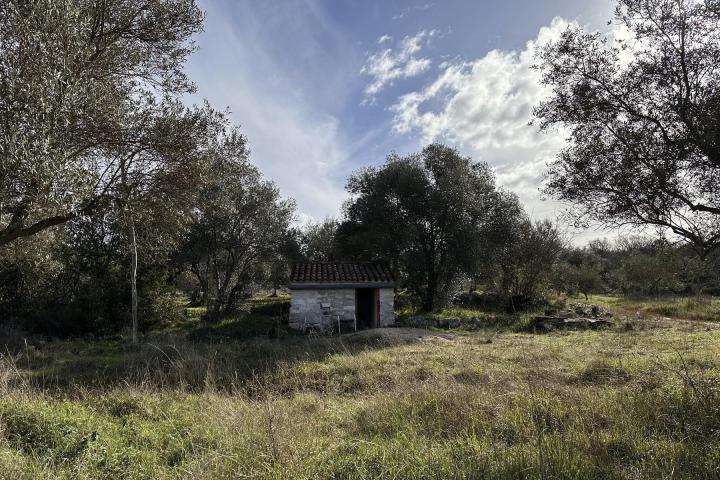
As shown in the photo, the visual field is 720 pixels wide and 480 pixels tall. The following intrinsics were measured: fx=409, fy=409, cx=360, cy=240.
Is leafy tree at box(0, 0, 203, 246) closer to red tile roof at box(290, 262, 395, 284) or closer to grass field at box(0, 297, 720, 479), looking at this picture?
grass field at box(0, 297, 720, 479)

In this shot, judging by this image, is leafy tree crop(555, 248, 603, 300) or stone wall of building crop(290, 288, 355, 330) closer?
stone wall of building crop(290, 288, 355, 330)

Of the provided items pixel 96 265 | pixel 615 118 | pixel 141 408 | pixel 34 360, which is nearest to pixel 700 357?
pixel 615 118

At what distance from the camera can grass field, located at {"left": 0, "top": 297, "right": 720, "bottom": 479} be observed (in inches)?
146

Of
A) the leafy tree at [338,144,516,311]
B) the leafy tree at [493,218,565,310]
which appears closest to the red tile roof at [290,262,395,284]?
the leafy tree at [338,144,516,311]

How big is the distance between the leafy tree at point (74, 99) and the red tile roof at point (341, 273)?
10413 mm

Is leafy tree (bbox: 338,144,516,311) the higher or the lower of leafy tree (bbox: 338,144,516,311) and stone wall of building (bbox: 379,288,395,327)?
the higher

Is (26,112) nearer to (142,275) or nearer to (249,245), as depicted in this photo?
(142,275)

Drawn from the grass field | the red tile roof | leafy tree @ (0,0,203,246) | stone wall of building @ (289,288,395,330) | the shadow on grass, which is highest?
leafy tree @ (0,0,203,246)

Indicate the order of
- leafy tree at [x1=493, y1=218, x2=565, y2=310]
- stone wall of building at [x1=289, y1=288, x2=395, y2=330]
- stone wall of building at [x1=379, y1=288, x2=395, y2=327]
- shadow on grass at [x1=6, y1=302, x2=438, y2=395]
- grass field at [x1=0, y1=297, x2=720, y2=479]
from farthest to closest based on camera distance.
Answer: leafy tree at [x1=493, y1=218, x2=565, y2=310] < stone wall of building at [x1=379, y1=288, x2=395, y2=327] < stone wall of building at [x1=289, y1=288, x2=395, y2=330] < shadow on grass at [x1=6, y1=302, x2=438, y2=395] < grass field at [x1=0, y1=297, x2=720, y2=479]

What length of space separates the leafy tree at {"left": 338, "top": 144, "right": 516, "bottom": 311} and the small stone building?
3512 millimetres

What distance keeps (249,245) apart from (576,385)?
62.7 feet

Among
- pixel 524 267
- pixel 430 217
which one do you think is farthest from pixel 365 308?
pixel 524 267

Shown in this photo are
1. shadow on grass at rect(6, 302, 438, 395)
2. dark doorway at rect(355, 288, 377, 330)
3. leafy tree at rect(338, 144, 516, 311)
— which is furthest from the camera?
leafy tree at rect(338, 144, 516, 311)

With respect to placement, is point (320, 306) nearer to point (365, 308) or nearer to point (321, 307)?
point (321, 307)
